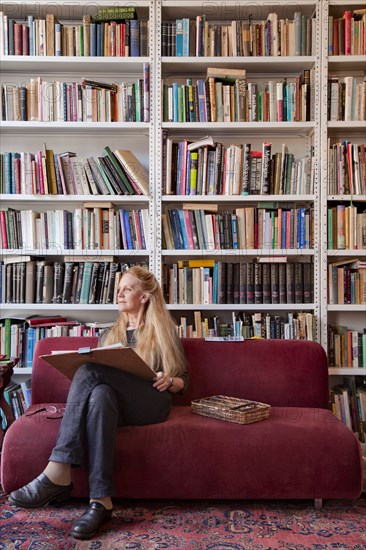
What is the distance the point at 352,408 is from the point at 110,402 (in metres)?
1.78

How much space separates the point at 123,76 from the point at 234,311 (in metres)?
1.64

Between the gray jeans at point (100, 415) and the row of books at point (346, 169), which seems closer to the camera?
the gray jeans at point (100, 415)

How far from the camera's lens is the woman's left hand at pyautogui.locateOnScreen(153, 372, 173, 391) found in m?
2.50

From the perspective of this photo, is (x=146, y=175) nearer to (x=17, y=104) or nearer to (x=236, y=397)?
(x=17, y=104)

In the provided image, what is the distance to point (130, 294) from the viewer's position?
2711mm

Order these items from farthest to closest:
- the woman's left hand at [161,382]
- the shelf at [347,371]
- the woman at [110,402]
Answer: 1. the shelf at [347,371]
2. the woman's left hand at [161,382]
3. the woman at [110,402]

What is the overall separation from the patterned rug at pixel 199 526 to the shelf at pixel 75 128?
2.09 metres

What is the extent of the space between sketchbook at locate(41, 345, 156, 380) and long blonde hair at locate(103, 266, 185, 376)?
0.43ft

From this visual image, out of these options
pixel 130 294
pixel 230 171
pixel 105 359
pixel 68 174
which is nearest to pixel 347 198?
pixel 230 171

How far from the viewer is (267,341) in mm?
2930

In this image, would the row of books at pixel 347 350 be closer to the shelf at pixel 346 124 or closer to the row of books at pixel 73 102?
the shelf at pixel 346 124

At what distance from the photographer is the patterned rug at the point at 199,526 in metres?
2.09

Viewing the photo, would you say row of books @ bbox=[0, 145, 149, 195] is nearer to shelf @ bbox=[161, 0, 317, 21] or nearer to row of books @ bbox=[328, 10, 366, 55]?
shelf @ bbox=[161, 0, 317, 21]

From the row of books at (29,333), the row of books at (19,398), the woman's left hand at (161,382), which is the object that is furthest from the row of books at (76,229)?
the woman's left hand at (161,382)
